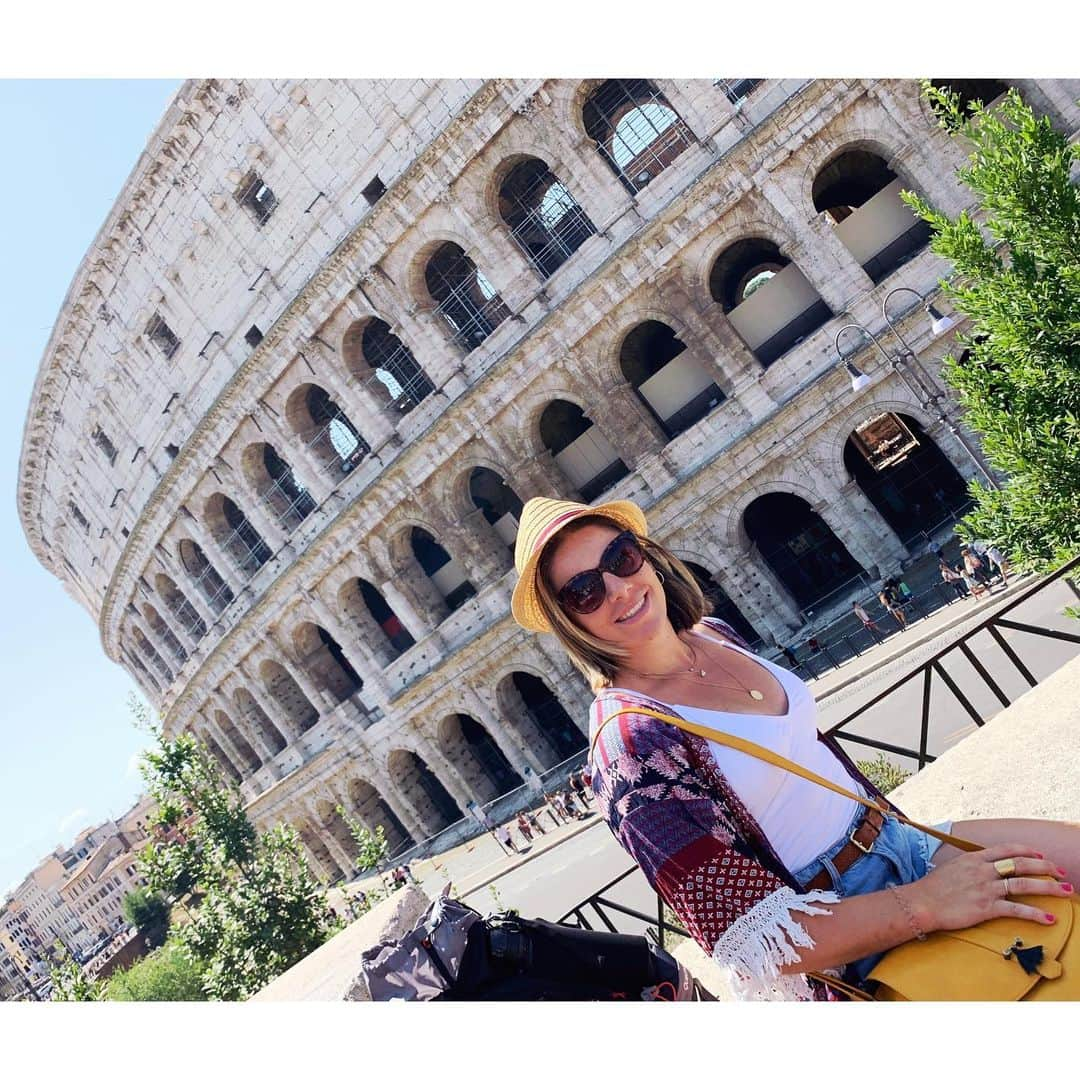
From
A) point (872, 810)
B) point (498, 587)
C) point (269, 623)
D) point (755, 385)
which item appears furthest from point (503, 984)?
point (269, 623)

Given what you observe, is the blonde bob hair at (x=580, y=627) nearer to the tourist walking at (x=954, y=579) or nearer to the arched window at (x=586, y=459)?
the tourist walking at (x=954, y=579)

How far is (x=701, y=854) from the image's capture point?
187cm

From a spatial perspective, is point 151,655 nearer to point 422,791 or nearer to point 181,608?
point 181,608

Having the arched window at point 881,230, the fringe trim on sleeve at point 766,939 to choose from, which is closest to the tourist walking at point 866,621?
the arched window at point 881,230

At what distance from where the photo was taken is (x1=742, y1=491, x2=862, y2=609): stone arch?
19.1 m

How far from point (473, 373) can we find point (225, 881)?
10.6 meters

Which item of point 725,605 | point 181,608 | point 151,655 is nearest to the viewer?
point 725,605

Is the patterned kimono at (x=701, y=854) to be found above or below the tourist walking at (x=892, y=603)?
above

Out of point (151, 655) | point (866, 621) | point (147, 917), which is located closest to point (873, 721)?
point (866, 621)

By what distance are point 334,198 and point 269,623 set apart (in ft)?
34.9

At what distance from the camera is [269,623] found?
22.9m

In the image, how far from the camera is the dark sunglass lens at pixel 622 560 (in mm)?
2406

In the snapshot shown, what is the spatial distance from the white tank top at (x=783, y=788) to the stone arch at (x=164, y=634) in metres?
29.1
